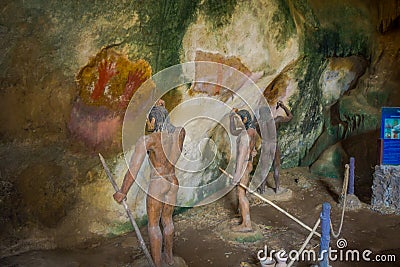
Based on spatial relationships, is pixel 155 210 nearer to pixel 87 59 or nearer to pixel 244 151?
pixel 244 151

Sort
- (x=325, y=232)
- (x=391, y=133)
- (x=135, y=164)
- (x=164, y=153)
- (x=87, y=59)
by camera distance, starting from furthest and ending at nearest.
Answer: (x=391, y=133) < (x=87, y=59) < (x=325, y=232) < (x=164, y=153) < (x=135, y=164)

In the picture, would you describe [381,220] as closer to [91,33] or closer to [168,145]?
[168,145]

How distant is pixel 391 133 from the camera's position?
7855mm

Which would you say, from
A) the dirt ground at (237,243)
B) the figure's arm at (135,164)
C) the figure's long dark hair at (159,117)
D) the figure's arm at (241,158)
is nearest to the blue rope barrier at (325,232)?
the dirt ground at (237,243)

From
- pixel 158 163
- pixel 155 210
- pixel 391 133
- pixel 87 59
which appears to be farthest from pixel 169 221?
pixel 391 133

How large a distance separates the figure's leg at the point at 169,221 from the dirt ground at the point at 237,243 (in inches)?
19.0

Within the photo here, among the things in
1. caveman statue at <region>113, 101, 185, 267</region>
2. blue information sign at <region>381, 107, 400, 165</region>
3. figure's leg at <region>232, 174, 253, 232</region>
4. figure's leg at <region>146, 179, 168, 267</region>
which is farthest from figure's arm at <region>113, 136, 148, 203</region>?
blue information sign at <region>381, 107, 400, 165</region>

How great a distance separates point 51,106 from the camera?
18.8 ft

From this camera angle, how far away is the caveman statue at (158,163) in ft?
16.7

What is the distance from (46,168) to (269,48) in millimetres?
4084

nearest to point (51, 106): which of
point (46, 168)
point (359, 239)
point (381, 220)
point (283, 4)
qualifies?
point (46, 168)

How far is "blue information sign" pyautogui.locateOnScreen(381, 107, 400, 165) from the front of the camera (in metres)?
7.81

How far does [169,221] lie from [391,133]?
448 cm

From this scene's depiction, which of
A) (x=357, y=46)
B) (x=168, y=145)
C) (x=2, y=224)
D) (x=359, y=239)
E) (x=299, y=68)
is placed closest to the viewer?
(x=168, y=145)
